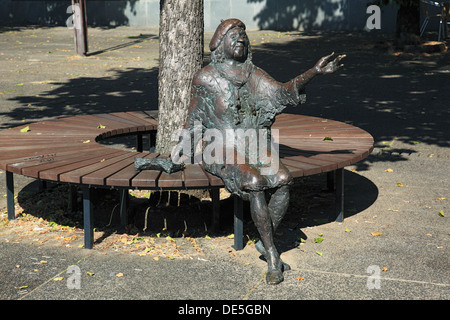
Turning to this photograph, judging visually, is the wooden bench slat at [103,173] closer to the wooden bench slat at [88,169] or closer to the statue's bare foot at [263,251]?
the wooden bench slat at [88,169]

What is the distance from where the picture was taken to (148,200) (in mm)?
6547

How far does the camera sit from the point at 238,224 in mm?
5301

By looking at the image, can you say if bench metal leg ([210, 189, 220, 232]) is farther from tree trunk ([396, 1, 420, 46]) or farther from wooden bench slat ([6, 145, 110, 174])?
tree trunk ([396, 1, 420, 46])

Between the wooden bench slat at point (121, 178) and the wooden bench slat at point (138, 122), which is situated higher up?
the wooden bench slat at point (138, 122)

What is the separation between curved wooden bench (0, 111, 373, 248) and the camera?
5.08m

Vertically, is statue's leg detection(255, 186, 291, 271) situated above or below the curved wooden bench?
below

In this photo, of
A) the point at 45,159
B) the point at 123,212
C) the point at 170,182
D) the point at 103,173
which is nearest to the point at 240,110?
the point at 170,182

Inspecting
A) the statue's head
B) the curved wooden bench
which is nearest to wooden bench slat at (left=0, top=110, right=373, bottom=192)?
the curved wooden bench

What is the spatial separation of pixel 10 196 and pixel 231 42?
8.04 feet

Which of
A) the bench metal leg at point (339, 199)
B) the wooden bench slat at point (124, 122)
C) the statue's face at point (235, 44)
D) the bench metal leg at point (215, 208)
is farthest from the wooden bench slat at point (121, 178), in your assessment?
the bench metal leg at point (339, 199)

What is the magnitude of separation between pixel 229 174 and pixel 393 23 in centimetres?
1535

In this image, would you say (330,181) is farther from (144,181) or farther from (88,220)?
(88,220)

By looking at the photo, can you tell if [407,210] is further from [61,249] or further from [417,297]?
[61,249]

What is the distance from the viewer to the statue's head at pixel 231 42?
5.11m
